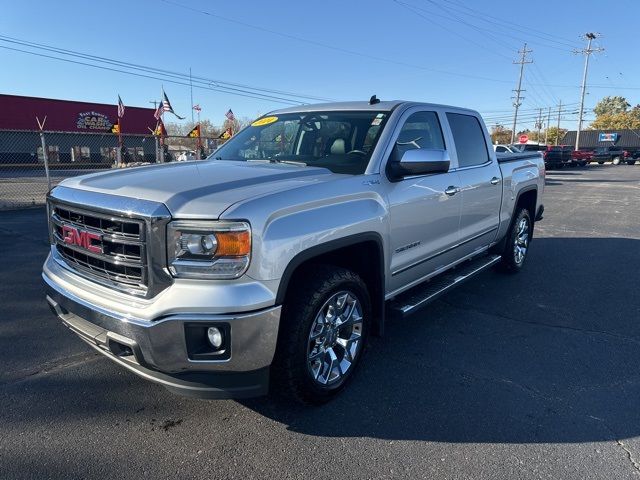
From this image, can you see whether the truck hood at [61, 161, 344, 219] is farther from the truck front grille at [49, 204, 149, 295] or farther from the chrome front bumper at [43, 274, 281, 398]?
the chrome front bumper at [43, 274, 281, 398]

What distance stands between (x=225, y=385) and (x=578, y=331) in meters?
3.49

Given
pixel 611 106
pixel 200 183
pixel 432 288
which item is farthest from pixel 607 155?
pixel 611 106

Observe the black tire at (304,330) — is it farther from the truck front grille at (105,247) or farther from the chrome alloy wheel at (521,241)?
the chrome alloy wheel at (521,241)

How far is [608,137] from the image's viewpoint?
57812 mm

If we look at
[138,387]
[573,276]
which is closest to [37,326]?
[138,387]

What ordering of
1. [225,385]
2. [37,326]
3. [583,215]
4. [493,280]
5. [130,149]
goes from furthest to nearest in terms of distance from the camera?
[130,149]
[583,215]
[493,280]
[37,326]
[225,385]

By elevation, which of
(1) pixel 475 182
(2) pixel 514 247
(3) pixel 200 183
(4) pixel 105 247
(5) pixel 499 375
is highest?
(3) pixel 200 183

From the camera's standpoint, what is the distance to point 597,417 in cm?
299

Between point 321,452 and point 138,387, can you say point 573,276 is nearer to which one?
point 321,452

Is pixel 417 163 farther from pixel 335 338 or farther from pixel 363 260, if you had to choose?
pixel 335 338

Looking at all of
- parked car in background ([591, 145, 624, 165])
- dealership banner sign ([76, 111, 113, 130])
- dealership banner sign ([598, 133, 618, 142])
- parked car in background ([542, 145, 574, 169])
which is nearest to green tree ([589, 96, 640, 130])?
dealership banner sign ([598, 133, 618, 142])

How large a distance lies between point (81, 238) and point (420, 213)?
2.42m

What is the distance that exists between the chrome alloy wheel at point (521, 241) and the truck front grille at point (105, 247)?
4957 millimetres

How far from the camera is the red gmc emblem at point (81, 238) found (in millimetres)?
2689
